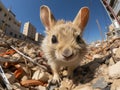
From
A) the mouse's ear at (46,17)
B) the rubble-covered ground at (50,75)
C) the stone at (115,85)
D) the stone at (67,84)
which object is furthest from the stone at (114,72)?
the mouse's ear at (46,17)

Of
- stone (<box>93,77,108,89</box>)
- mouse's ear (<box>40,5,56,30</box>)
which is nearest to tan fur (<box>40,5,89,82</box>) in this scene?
mouse's ear (<box>40,5,56,30</box>)

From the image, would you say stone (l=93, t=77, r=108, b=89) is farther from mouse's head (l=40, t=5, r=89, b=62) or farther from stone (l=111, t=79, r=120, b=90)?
mouse's head (l=40, t=5, r=89, b=62)

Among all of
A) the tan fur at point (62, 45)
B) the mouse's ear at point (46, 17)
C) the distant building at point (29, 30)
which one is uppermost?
the distant building at point (29, 30)

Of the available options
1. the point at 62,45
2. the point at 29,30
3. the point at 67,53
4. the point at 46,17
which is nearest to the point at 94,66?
the point at 62,45

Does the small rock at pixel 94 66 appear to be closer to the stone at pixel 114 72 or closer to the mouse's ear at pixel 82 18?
the stone at pixel 114 72

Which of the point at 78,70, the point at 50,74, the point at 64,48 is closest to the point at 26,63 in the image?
the point at 50,74

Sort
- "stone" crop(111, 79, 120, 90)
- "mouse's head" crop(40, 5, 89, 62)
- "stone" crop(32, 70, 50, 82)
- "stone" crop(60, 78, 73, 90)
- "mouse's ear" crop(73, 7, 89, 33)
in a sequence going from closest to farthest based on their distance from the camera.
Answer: "stone" crop(111, 79, 120, 90), "mouse's head" crop(40, 5, 89, 62), "stone" crop(60, 78, 73, 90), "stone" crop(32, 70, 50, 82), "mouse's ear" crop(73, 7, 89, 33)

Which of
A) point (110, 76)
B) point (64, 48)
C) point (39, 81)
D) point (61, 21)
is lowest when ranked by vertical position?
point (110, 76)

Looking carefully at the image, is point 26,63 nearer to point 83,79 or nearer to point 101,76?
point 83,79
